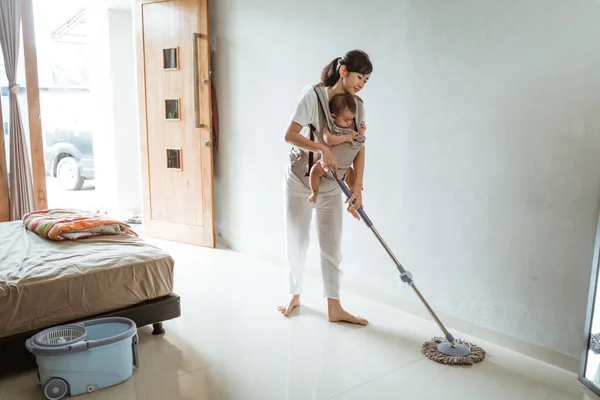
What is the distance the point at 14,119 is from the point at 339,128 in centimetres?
280

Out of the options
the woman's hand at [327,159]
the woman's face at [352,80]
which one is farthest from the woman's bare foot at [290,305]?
the woman's face at [352,80]

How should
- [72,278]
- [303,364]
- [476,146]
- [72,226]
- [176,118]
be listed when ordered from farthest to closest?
[176,118]
[72,226]
[476,146]
[303,364]
[72,278]

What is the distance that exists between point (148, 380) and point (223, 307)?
848mm

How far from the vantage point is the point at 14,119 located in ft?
12.7

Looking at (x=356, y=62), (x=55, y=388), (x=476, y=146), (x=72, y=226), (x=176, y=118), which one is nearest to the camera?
(x=55, y=388)

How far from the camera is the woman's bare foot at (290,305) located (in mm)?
2743

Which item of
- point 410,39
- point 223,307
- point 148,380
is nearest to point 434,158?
point 410,39

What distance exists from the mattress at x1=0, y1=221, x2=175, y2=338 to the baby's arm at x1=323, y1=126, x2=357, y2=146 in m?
0.94

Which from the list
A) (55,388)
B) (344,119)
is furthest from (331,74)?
(55,388)

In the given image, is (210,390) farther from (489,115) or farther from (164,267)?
(489,115)

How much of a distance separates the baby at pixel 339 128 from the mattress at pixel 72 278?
80 cm

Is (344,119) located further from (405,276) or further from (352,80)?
(405,276)

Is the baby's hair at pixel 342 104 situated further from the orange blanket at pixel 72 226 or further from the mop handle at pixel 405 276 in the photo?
the orange blanket at pixel 72 226

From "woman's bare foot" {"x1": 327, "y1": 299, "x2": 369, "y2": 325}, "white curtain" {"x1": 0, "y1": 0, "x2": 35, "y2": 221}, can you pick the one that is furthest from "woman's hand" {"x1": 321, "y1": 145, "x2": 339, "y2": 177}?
"white curtain" {"x1": 0, "y1": 0, "x2": 35, "y2": 221}
